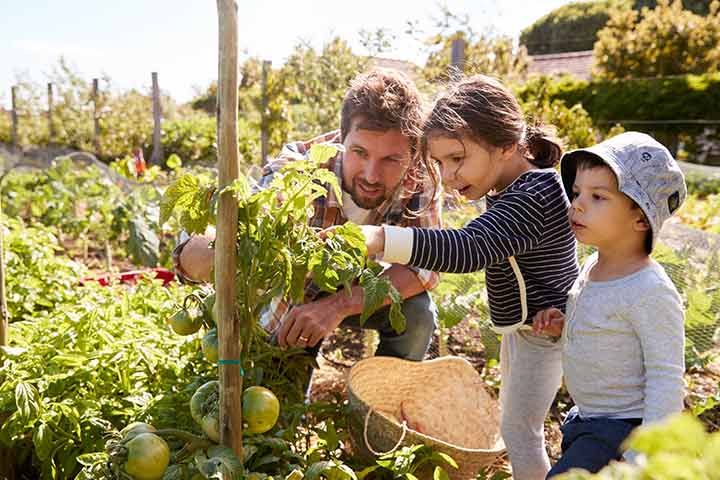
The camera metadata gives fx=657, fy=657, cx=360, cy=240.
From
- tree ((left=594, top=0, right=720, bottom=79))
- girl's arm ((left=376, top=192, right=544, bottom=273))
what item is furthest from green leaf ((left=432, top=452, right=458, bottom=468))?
tree ((left=594, top=0, right=720, bottom=79))

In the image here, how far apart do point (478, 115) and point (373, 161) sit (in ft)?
1.50

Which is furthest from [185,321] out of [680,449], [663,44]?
[663,44]

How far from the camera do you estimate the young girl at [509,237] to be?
4.53 ft

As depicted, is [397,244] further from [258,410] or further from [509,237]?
[258,410]

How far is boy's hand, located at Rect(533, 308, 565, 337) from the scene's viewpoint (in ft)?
5.26

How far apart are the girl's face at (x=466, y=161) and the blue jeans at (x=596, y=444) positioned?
23.5 inches

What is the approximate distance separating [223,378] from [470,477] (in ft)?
2.63

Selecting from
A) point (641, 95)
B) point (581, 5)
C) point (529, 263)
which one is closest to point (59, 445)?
point (529, 263)

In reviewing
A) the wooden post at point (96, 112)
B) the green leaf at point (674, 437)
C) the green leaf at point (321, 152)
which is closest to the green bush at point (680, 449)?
the green leaf at point (674, 437)

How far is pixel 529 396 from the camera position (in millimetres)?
1781

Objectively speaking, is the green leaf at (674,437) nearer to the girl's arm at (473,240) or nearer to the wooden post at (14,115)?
the girl's arm at (473,240)

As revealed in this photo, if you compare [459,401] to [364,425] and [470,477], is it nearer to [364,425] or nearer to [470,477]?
[470,477]

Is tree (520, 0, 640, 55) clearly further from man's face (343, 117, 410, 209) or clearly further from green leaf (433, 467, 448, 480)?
green leaf (433, 467, 448, 480)

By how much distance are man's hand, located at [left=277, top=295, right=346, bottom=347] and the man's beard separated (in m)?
0.47
